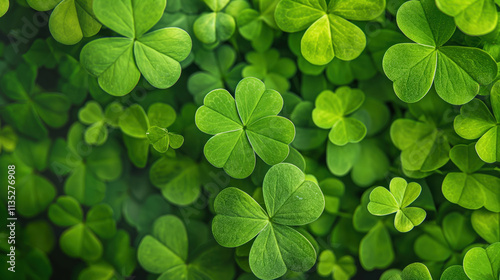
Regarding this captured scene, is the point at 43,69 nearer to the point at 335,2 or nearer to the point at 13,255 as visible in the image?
the point at 13,255

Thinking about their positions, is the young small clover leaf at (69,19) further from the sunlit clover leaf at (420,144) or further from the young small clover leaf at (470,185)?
the young small clover leaf at (470,185)

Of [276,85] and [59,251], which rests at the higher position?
[276,85]

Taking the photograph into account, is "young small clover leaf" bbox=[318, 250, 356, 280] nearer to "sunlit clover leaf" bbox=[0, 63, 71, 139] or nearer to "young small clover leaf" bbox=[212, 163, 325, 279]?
"young small clover leaf" bbox=[212, 163, 325, 279]

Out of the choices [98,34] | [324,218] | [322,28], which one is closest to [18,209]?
[98,34]

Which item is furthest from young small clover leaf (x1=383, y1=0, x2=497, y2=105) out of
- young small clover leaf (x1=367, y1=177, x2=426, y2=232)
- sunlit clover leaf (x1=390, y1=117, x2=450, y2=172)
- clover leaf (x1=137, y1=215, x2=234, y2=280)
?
clover leaf (x1=137, y1=215, x2=234, y2=280)

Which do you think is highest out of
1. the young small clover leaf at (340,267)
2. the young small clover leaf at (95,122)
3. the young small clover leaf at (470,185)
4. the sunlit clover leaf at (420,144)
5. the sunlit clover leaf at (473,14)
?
the sunlit clover leaf at (473,14)

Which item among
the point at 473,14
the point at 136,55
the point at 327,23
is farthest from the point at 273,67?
the point at 473,14

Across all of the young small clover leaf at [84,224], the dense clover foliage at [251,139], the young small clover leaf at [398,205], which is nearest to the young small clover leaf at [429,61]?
the dense clover foliage at [251,139]
